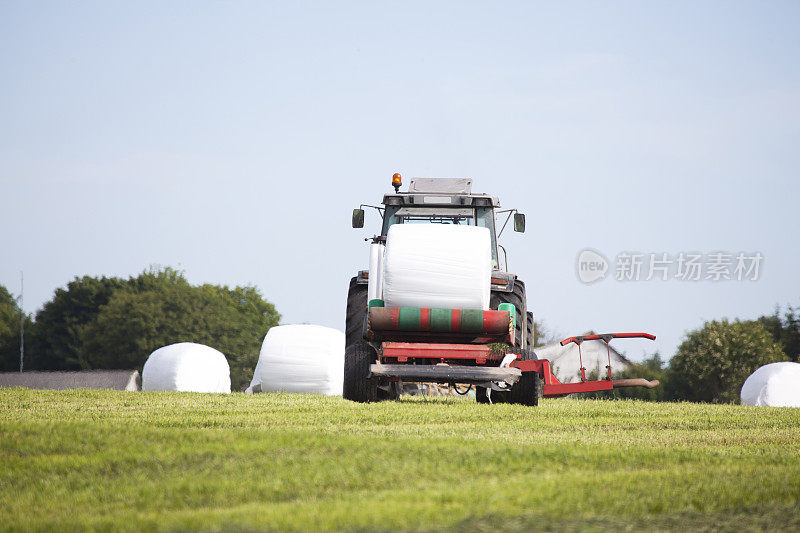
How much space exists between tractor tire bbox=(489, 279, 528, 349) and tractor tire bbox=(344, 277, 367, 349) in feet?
6.90

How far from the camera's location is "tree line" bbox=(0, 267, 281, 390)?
73.5 meters

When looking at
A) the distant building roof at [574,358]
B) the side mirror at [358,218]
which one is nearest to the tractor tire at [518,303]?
the side mirror at [358,218]

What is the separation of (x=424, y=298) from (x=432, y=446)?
4.88 meters

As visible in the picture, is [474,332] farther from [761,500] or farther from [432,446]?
[761,500]

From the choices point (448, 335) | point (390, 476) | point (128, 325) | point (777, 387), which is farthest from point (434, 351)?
point (128, 325)

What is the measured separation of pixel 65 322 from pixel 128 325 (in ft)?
26.6

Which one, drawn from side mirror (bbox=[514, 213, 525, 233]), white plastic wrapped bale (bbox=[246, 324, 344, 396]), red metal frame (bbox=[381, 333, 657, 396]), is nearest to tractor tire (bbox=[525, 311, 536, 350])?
side mirror (bbox=[514, 213, 525, 233])

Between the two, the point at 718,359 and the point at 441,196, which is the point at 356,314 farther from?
the point at 718,359

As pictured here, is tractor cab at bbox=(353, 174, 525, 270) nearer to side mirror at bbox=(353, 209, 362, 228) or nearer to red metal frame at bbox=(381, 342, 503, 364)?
side mirror at bbox=(353, 209, 362, 228)

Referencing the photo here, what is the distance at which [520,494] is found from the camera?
626cm

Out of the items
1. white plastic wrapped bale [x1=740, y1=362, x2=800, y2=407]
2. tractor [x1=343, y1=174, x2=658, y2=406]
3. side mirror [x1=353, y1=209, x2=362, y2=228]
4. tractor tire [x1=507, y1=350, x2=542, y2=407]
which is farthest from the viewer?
white plastic wrapped bale [x1=740, y1=362, x2=800, y2=407]

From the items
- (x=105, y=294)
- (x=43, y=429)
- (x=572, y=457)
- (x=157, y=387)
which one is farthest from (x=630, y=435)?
(x=105, y=294)

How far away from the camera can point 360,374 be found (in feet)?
45.1

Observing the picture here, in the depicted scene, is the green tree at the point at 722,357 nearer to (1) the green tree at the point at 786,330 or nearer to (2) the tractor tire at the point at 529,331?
(1) the green tree at the point at 786,330
